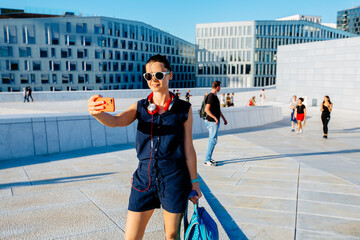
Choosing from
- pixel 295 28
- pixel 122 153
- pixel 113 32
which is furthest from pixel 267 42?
pixel 122 153

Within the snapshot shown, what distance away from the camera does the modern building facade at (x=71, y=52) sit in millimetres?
58750

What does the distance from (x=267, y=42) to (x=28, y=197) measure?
8231 cm

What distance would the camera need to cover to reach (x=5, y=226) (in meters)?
3.74

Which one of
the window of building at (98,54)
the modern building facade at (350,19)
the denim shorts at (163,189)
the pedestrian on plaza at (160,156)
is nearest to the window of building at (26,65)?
the window of building at (98,54)

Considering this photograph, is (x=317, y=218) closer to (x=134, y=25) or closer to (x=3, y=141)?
(x=3, y=141)

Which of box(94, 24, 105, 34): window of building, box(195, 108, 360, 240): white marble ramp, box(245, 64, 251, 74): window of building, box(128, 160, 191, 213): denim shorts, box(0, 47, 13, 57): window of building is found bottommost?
box(195, 108, 360, 240): white marble ramp

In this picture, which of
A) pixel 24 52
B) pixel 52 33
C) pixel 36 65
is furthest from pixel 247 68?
pixel 24 52

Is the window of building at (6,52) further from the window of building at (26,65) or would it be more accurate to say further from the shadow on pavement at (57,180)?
the shadow on pavement at (57,180)

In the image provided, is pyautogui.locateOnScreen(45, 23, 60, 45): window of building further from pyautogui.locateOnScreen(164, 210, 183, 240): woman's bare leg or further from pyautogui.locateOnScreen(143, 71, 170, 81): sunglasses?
pyautogui.locateOnScreen(164, 210, 183, 240): woman's bare leg

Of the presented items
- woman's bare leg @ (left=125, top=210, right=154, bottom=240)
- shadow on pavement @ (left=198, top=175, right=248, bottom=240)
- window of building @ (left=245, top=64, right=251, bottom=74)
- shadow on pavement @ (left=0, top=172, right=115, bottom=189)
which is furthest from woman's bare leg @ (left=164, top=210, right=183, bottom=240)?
window of building @ (left=245, top=64, right=251, bottom=74)

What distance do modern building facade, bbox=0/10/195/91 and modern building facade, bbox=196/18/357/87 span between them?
17.7 m

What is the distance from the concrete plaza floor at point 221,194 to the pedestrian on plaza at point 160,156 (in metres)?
1.22

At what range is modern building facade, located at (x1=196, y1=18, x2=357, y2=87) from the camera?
7981 cm

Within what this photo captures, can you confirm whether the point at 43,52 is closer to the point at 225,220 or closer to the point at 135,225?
the point at 225,220
